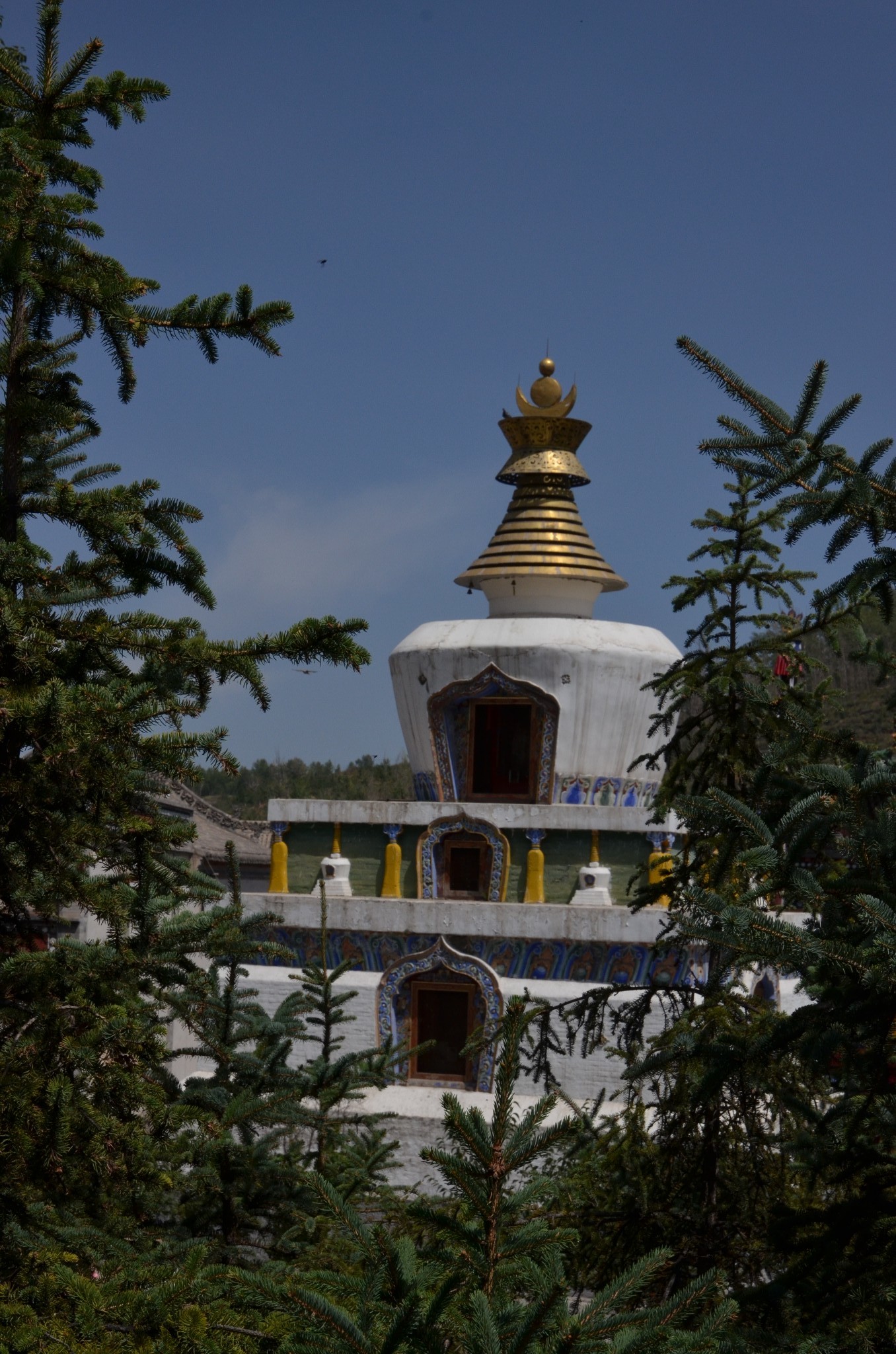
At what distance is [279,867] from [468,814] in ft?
6.85

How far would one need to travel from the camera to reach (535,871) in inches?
540

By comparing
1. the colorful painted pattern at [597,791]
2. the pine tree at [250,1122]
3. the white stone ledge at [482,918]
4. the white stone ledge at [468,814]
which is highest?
the colorful painted pattern at [597,791]

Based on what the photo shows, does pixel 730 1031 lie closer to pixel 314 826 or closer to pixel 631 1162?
pixel 631 1162

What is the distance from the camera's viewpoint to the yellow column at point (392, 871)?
1415cm

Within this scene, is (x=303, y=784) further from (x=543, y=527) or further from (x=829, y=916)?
(x=829, y=916)

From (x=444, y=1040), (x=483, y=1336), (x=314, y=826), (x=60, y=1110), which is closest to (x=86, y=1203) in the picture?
(x=60, y=1110)

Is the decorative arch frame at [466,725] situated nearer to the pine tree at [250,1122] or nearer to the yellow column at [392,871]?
the yellow column at [392,871]

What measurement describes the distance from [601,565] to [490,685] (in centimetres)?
240

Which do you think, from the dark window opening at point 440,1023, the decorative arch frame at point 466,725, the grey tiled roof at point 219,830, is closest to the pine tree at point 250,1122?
the dark window opening at point 440,1023

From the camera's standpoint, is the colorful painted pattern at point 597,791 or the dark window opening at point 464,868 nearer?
the dark window opening at point 464,868

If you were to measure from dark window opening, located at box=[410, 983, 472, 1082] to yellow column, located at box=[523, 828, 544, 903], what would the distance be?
1070mm

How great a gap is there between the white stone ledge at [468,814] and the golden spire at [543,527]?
2.78m

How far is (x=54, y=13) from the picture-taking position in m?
5.44

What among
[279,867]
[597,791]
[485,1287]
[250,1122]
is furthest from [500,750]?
[485,1287]
